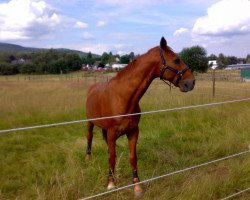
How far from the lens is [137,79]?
14.3 feet

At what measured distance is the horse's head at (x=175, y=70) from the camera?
4.16 metres

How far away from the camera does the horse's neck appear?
4.30 meters

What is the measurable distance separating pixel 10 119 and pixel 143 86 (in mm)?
5928

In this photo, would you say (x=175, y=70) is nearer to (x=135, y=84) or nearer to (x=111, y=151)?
(x=135, y=84)

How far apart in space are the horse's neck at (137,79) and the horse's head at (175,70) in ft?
0.54

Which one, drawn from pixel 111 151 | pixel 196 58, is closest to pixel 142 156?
pixel 111 151

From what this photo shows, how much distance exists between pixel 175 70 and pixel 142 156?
90.2 inches

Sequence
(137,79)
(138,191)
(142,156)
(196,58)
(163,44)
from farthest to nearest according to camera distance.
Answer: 1. (196,58)
2. (142,156)
3. (137,79)
4. (163,44)
5. (138,191)

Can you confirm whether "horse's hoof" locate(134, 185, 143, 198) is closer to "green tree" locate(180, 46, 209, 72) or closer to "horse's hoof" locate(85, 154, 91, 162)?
"horse's hoof" locate(85, 154, 91, 162)

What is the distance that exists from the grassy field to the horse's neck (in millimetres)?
1040

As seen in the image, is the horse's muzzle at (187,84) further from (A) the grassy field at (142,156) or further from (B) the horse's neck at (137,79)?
(A) the grassy field at (142,156)

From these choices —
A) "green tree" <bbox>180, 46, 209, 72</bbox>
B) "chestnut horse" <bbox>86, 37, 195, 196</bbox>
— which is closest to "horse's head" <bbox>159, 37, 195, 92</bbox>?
"chestnut horse" <bbox>86, 37, 195, 196</bbox>

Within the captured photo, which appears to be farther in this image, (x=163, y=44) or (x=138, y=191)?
(x=163, y=44)

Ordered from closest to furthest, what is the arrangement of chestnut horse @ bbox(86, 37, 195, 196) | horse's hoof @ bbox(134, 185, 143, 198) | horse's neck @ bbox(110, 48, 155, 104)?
horse's hoof @ bbox(134, 185, 143, 198), chestnut horse @ bbox(86, 37, 195, 196), horse's neck @ bbox(110, 48, 155, 104)
